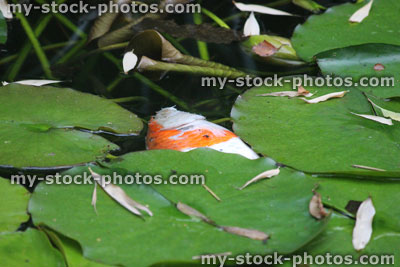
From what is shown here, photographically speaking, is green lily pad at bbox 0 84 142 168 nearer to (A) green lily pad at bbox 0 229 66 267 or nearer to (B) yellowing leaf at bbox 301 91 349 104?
(A) green lily pad at bbox 0 229 66 267

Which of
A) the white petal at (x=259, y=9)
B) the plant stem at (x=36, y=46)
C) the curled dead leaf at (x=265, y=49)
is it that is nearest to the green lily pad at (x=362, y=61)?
the curled dead leaf at (x=265, y=49)

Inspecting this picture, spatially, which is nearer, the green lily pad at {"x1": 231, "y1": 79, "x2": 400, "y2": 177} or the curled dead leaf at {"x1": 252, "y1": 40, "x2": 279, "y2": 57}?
the green lily pad at {"x1": 231, "y1": 79, "x2": 400, "y2": 177}

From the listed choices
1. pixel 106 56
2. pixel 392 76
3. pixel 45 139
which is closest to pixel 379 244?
pixel 392 76

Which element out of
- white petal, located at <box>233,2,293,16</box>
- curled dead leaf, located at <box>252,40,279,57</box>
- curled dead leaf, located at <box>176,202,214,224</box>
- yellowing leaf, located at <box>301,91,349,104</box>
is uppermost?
white petal, located at <box>233,2,293,16</box>

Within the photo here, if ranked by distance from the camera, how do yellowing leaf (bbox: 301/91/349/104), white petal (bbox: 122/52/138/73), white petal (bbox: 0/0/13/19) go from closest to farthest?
yellowing leaf (bbox: 301/91/349/104)
white petal (bbox: 122/52/138/73)
white petal (bbox: 0/0/13/19)

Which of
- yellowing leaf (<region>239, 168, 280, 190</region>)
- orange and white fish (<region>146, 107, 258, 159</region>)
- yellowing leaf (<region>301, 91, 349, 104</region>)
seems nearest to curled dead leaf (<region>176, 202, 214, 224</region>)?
yellowing leaf (<region>239, 168, 280, 190</region>)

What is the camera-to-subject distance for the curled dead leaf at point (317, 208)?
102cm

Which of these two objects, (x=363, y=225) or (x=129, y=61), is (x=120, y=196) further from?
(x=129, y=61)

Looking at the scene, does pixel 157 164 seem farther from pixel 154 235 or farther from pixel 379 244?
pixel 379 244

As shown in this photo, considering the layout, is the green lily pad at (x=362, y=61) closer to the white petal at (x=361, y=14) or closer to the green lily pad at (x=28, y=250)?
the white petal at (x=361, y=14)

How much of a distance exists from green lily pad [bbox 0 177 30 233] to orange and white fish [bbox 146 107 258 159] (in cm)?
36

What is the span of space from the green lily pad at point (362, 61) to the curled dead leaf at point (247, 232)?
812 millimetres

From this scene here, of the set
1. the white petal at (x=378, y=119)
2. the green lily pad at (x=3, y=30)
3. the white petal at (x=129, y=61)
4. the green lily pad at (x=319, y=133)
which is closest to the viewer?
the green lily pad at (x=319, y=133)

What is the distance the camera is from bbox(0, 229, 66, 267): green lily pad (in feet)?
3.20
